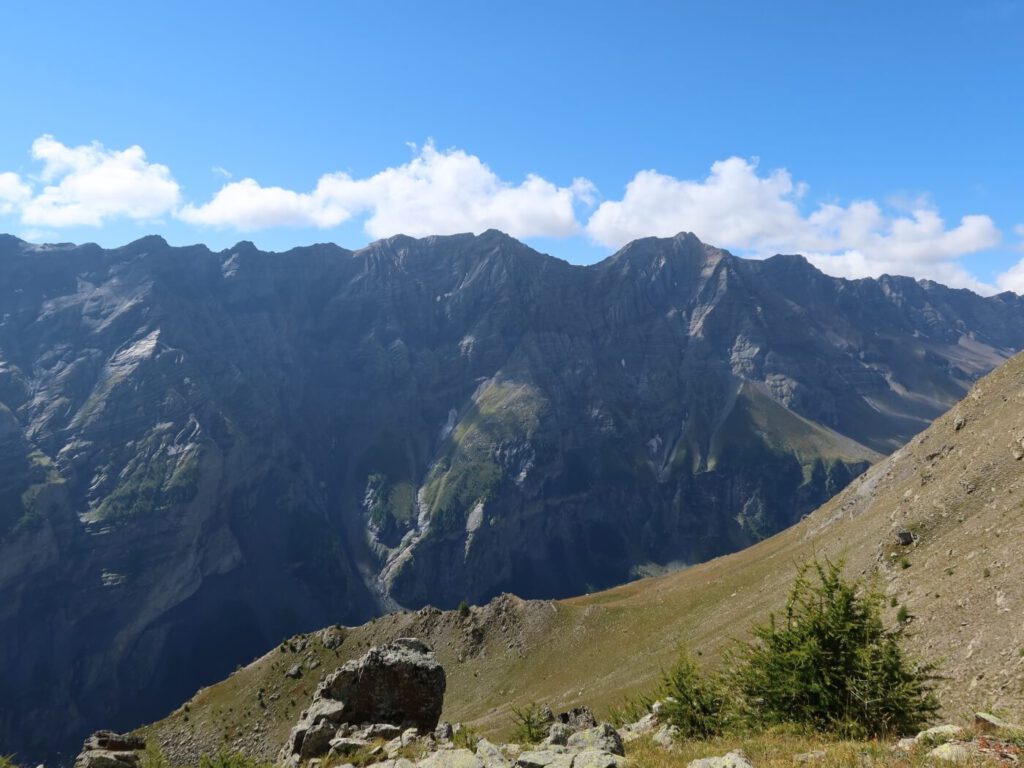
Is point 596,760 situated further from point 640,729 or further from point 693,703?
point 640,729

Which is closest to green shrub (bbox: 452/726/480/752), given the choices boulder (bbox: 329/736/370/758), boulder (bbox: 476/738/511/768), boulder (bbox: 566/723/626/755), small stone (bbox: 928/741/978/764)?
boulder (bbox: 476/738/511/768)

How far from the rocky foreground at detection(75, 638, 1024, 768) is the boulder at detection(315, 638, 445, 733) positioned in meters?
0.05

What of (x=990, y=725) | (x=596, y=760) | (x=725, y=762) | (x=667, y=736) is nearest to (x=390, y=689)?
(x=667, y=736)

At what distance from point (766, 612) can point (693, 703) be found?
129ft

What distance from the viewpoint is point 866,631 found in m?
20.1

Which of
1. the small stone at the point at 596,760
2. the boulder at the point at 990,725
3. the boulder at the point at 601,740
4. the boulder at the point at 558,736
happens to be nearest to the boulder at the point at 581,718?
the boulder at the point at 558,736

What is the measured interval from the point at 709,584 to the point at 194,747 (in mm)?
64213

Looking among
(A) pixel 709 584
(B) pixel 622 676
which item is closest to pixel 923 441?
(A) pixel 709 584

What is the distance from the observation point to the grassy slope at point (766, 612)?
36344 millimetres

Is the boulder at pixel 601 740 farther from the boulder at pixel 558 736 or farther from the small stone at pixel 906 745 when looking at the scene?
the small stone at pixel 906 745

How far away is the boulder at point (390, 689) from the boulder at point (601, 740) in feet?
49.9

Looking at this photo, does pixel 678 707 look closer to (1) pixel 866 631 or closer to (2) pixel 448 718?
(1) pixel 866 631

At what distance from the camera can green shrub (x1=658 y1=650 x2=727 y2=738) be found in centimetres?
2366

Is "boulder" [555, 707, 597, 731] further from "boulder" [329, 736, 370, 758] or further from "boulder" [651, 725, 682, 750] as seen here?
"boulder" [329, 736, 370, 758]
